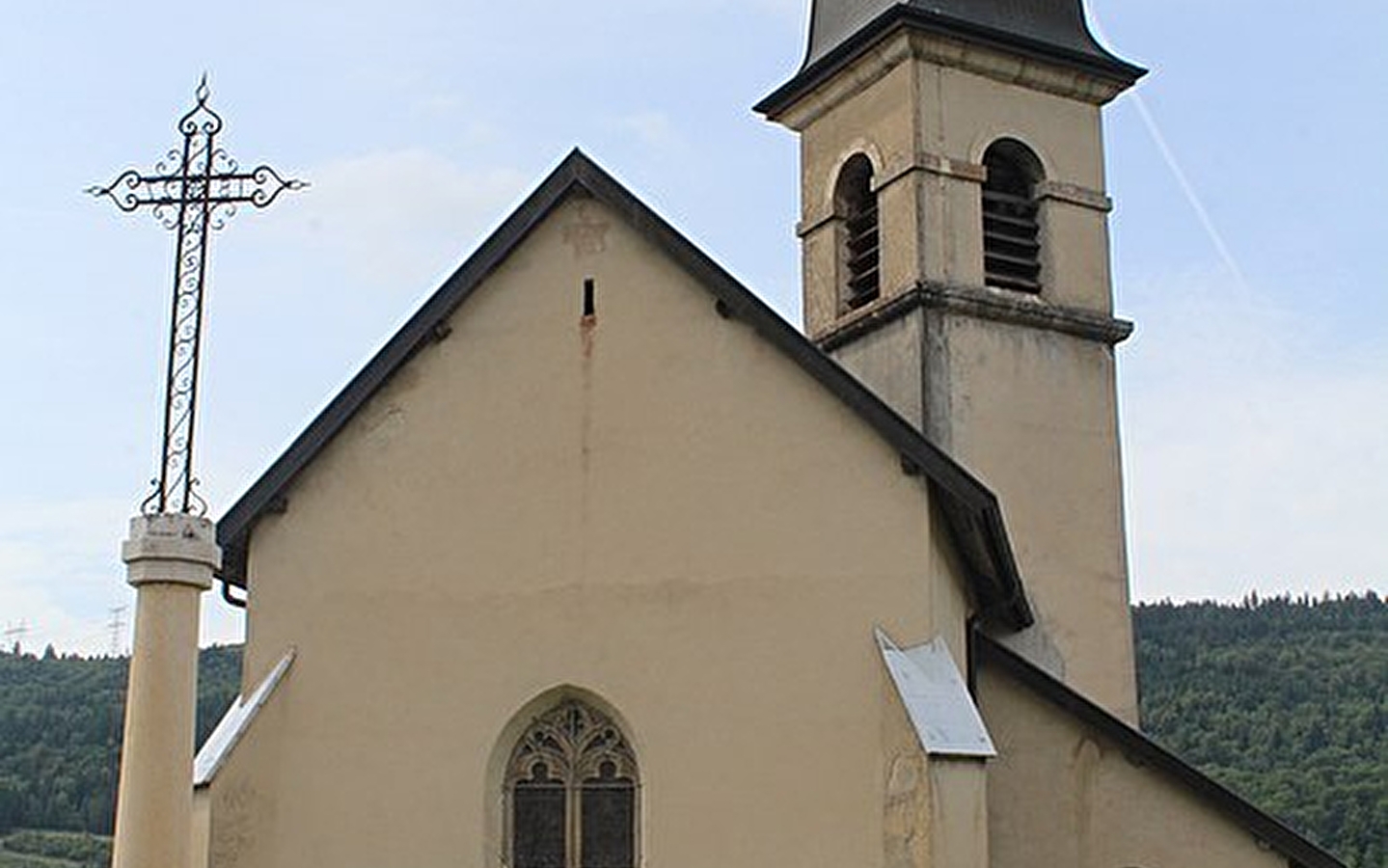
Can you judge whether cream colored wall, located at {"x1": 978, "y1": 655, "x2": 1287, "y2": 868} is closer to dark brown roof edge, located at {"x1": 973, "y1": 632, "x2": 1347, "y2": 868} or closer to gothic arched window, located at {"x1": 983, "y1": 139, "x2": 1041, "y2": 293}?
dark brown roof edge, located at {"x1": 973, "y1": 632, "x2": 1347, "y2": 868}

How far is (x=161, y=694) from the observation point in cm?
930

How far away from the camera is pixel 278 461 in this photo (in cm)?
1338

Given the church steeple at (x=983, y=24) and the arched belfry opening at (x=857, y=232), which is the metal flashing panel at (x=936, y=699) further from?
the church steeple at (x=983, y=24)

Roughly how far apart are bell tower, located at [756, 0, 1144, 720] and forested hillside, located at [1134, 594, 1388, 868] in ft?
36.7

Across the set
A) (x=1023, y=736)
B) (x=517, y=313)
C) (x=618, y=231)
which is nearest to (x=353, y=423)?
(x=517, y=313)

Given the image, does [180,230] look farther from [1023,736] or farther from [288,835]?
[1023,736]

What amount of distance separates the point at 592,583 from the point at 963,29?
373 inches

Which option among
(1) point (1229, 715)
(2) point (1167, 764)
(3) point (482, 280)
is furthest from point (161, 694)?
(1) point (1229, 715)

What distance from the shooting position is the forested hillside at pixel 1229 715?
113ft

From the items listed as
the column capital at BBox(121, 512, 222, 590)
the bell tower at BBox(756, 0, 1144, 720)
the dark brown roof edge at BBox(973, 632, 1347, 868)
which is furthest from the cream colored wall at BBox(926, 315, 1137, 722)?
the column capital at BBox(121, 512, 222, 590)

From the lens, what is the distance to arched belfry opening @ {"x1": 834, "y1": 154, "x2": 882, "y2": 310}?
66.0 ft

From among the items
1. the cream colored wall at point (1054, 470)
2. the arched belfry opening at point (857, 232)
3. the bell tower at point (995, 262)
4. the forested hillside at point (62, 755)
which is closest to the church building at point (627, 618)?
the cream colored wall at point (1054, 470)

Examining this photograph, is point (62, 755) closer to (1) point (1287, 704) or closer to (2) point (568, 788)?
(1) point (1287, 704)

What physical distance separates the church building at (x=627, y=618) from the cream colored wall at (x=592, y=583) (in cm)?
2
